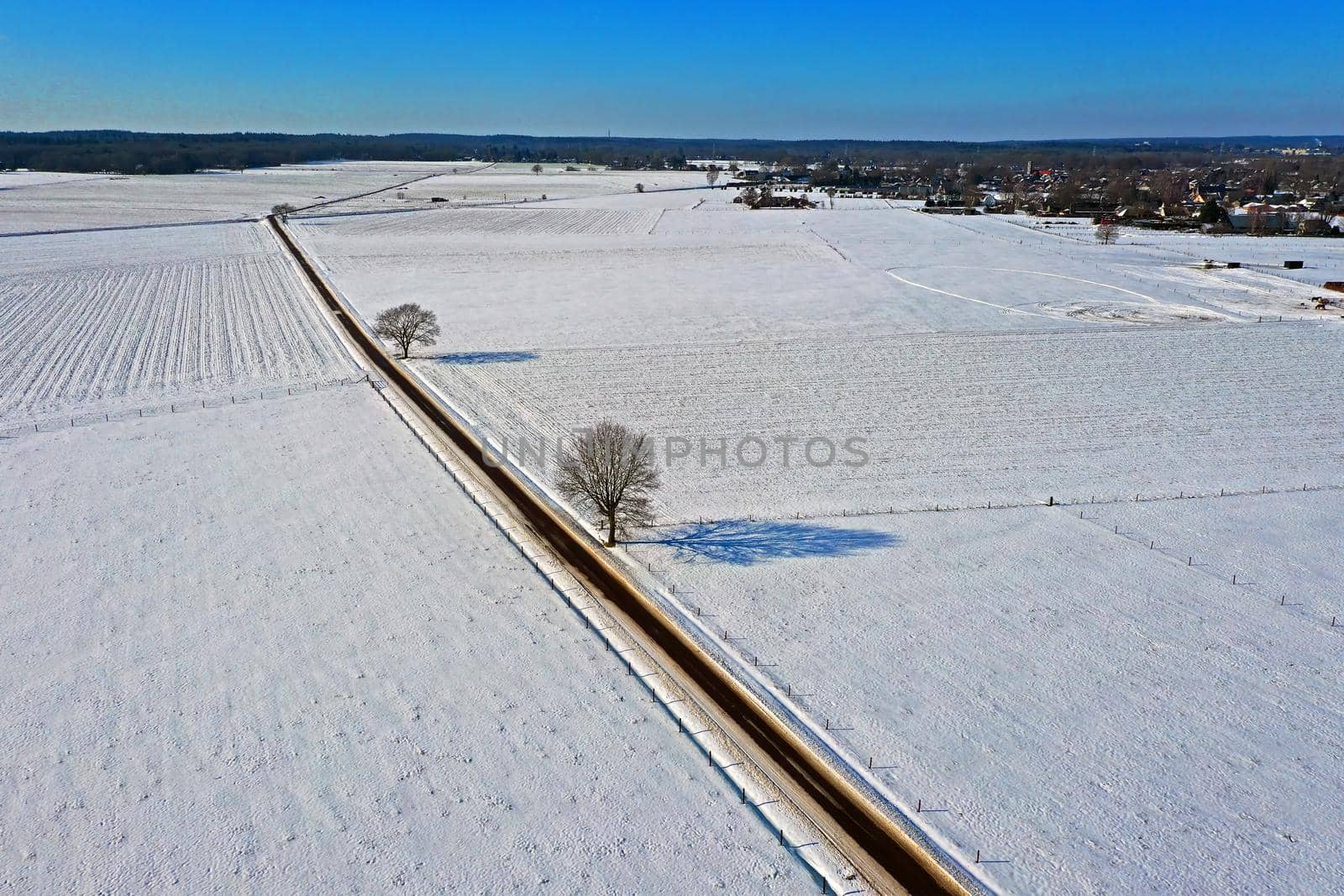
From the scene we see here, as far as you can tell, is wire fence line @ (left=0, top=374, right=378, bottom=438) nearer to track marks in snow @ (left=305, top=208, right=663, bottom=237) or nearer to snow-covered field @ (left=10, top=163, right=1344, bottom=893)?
snow-covered field @ (left=10, top=163, right=1344, bottom=893)

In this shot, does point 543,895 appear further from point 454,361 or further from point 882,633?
point 454,361

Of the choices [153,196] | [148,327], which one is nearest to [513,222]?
[148,327]

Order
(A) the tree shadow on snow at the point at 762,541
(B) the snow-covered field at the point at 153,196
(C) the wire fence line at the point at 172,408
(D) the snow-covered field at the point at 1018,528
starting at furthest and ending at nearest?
(B) the snow-covered field at the point at 153,196 < (C) the wire fence line at the point at 172,408 < (A) the tree shadow on snow at the point at 762,541 < (D) the snow-covered field at the point at 1018,528

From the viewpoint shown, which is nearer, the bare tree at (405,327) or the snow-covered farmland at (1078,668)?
the snow-covered farmland at (1078,668)

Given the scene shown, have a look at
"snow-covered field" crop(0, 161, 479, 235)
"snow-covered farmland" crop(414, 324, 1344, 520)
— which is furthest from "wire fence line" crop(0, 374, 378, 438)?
"snow-covered field" crop(0, 161, 479, 235)

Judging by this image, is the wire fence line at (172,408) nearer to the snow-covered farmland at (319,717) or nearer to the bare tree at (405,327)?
the bare tree at (405,327)

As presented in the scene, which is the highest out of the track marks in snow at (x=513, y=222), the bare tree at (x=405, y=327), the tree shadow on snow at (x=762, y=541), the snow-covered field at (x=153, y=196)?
the snow-covered field at (x=153, y=196)

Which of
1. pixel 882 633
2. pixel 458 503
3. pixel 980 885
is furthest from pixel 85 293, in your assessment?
pixel 980 885

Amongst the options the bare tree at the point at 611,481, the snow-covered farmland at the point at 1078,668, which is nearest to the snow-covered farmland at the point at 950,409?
the bare tree at the point at 611,481
